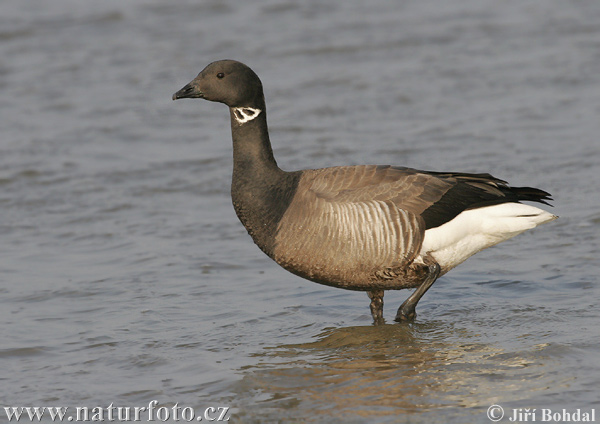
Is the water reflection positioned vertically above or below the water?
below

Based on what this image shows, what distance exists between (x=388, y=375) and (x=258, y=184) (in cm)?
207

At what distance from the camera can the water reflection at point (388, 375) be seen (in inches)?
242

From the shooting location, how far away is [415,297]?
7.87 m

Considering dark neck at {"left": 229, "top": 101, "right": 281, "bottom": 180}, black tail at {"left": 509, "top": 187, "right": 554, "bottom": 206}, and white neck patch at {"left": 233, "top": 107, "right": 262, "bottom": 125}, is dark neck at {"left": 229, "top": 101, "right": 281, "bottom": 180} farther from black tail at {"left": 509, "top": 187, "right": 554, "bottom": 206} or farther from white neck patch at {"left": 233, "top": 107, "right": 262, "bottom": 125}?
black tail at {"left": 509, "top": 187, "right": 554, "bottom": 206}

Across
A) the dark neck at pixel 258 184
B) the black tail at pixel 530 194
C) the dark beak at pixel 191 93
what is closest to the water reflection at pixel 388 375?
the dark neck at pixel 258 184

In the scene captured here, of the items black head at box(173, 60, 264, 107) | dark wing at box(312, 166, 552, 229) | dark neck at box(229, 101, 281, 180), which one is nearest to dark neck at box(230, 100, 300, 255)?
dark neck at box(229, 101, 281, 180)

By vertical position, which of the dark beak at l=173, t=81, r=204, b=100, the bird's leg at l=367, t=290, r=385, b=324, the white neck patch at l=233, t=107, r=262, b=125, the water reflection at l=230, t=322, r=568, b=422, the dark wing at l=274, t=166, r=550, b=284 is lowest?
the water reflection at l=230, t=322, r=568, b=422

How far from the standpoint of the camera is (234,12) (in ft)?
68.1

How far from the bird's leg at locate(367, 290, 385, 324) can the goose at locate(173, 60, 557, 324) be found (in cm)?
1

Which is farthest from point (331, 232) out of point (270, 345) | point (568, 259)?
point (568, 259)

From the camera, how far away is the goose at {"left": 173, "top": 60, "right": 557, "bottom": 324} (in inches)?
299

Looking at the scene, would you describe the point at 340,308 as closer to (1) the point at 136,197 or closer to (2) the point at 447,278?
(2) the point at 447,278

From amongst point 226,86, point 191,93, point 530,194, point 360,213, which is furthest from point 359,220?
point 191,93

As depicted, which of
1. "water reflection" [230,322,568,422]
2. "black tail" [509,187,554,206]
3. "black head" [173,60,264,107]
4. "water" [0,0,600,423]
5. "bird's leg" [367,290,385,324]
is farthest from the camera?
"bird's leg" [367,290,385,324]
